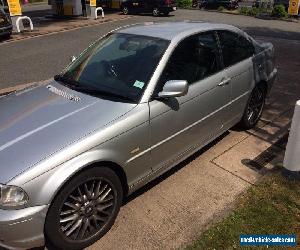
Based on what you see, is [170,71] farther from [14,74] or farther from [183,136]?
[14,74]

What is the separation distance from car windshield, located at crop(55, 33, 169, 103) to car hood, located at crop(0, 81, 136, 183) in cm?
17

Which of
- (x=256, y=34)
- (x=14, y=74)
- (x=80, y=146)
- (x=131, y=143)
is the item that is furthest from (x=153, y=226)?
(x=256, y=34)

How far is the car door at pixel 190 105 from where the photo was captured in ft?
12.7

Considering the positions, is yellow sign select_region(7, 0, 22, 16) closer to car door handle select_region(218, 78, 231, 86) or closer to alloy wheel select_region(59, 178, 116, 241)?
car door handle select_region(218, 78, 231, 86)

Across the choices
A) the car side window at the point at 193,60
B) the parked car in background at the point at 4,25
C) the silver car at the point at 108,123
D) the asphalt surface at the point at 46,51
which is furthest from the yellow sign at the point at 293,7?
the car side window at the point at 193,60

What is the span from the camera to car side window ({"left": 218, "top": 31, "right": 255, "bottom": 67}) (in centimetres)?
485

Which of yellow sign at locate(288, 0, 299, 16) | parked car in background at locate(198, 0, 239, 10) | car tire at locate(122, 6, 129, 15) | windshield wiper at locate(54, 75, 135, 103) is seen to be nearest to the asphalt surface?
windshield wiper at locate(54, 75, 135, 103)

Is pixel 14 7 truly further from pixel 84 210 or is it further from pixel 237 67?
pixel 84 210

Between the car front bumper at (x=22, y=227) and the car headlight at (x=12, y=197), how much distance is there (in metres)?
0.05

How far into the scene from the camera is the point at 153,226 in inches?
148

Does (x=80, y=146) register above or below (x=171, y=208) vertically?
above

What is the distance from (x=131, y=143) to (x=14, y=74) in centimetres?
716

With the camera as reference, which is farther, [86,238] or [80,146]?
[86,238]

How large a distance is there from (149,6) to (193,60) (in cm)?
2034
